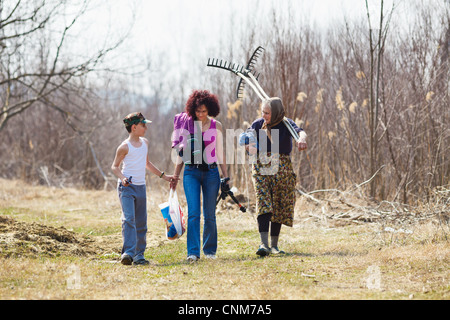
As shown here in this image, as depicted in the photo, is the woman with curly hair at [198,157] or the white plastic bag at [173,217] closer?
the woman with curly hair at [198,157]

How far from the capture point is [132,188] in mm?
5637

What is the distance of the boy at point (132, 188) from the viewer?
554cm

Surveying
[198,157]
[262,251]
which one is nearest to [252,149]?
[198,157]

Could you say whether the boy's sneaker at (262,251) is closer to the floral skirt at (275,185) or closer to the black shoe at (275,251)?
the black shoe at (275,251)

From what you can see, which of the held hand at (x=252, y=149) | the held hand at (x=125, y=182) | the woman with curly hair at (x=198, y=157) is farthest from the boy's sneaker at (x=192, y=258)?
the held hand at (x=252, y=149)

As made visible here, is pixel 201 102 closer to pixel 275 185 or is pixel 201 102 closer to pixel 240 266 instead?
pixel 275 185

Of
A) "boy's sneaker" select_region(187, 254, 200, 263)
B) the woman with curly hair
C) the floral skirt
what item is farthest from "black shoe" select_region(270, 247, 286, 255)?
"boy's sneaker" select_region(187, 254, 200, 263)

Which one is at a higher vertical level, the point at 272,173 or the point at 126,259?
the point at 272,173

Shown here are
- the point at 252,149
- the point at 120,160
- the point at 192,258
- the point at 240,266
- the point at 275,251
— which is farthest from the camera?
the point at 275,251

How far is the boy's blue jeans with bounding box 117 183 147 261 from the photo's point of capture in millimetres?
5547

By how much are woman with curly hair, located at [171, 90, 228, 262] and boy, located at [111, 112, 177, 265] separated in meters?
0.38

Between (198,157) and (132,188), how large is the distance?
0.77 metres

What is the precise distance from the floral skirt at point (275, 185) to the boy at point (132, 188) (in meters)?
1.26

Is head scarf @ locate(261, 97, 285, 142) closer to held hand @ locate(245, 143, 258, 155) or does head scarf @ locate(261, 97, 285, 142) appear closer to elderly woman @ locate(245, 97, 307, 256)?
elderly woman @ locate(245, 97, 307, 256)
